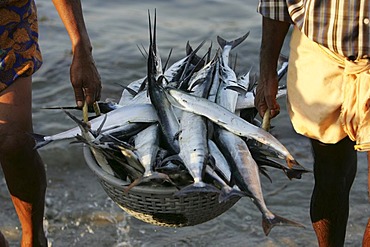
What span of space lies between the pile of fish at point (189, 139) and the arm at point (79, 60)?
15cm

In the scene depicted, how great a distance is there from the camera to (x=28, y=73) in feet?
11.2

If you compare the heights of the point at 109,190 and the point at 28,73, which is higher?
the point at 28,73

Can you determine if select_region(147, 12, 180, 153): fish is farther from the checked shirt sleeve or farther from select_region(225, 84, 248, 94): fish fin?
the checked shirt sleeve

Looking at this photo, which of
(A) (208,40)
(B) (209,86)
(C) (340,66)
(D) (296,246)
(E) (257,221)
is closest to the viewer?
(C) (340,66)

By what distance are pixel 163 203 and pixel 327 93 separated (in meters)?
0.99

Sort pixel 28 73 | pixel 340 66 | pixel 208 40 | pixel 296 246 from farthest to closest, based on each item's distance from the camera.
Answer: pixel 208 40
pixel 296 246
pixel 28 73
pixel 340 66

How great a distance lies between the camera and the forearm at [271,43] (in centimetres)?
350

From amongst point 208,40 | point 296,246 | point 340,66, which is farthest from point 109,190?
point 208,40

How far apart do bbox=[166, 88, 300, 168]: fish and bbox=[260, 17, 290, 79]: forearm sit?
1.14ft

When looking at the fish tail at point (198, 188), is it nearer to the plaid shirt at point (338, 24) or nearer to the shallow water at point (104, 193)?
the plaid shirt at point (338, 24)

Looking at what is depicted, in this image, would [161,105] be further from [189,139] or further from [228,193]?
[228,193]

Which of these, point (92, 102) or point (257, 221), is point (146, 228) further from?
→ point (92, 102)

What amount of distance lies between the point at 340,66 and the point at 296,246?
180cm

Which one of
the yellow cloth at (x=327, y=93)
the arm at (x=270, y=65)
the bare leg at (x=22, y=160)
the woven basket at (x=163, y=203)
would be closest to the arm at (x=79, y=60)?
the bare leg at (x=22, y=160)
